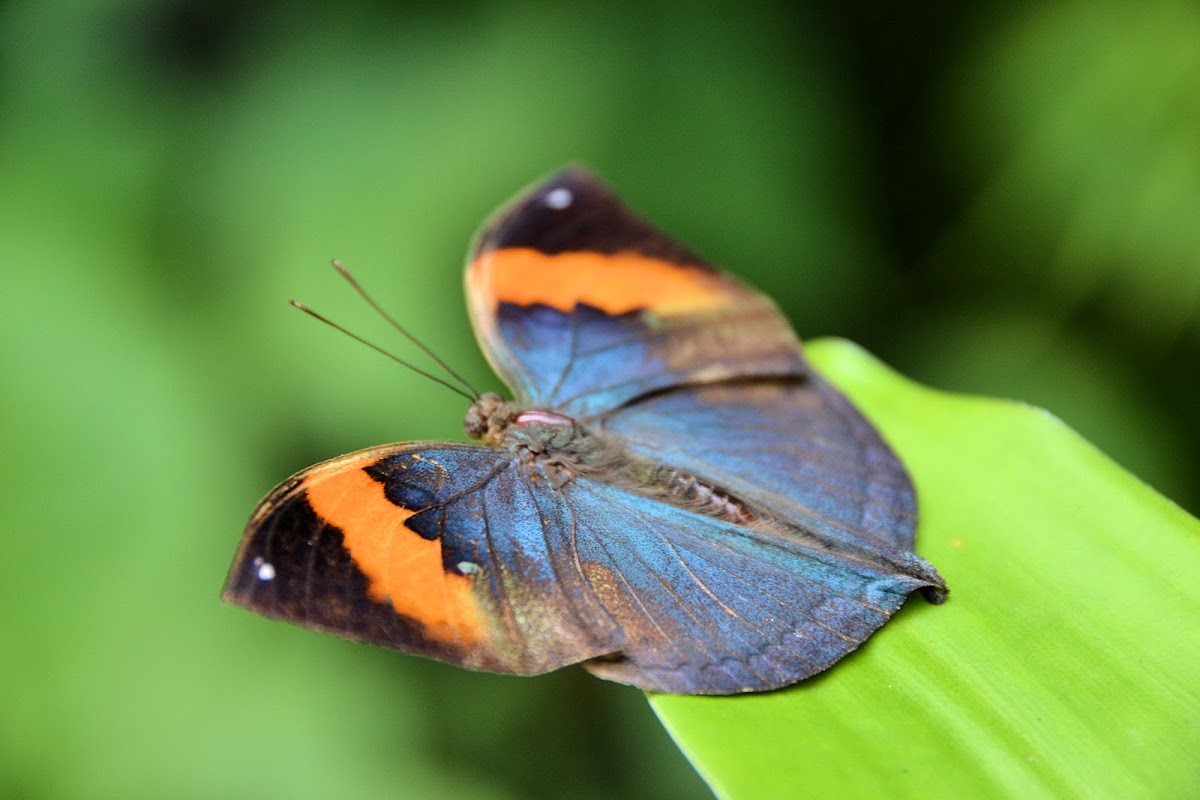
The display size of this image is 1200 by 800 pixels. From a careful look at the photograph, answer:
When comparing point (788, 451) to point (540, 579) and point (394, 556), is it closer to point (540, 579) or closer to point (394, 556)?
point (540, 579)

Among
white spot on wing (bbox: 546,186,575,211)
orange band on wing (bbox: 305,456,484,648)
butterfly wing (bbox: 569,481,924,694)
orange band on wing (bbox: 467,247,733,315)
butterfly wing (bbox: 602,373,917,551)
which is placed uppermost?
white spot on wing (bbox: 546,186,575,211)

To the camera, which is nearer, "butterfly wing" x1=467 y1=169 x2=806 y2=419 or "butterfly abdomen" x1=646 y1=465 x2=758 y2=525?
"butterfly abdomen" x1=646 y1=465 x2=758 y2=525

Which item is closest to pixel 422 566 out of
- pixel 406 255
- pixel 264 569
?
pixel 264 569

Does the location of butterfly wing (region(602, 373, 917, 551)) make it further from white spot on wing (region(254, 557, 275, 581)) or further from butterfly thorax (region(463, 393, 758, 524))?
white spot on wing (region(254, 557, 275, 581))

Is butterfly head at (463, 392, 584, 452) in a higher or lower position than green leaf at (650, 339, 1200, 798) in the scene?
lower

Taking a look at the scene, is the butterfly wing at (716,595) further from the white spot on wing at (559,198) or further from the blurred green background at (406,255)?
the blurred green background at (406,255)

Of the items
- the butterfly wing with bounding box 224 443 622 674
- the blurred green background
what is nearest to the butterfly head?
the butterfly wing with bounding box 224 443 622 674

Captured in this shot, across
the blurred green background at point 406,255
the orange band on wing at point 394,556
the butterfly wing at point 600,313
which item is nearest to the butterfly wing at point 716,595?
the orange band on wing at point 394,556

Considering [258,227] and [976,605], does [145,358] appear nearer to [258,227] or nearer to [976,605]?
[258,227]

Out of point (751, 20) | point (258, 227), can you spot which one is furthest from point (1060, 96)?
point (258, 227)
